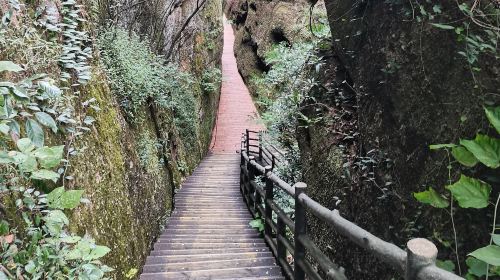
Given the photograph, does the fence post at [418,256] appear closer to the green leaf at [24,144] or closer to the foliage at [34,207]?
the foliage at [34,207]

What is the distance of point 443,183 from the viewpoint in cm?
235

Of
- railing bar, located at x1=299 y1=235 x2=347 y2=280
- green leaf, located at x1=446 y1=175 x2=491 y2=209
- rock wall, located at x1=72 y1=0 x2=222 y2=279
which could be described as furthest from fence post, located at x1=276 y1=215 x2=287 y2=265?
green leaf, located at x1=446 y1=175 x2=491 y2=209

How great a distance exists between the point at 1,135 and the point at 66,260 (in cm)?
73

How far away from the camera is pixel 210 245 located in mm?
4773

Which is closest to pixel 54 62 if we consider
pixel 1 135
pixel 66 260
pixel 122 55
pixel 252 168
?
pixel 1 135

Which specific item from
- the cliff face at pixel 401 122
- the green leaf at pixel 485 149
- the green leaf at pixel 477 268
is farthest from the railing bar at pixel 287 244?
the green leaf at pixel 485 149

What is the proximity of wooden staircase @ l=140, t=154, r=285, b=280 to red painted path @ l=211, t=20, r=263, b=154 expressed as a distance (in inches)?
378

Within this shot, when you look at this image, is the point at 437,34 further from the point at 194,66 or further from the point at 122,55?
the point at 194,66

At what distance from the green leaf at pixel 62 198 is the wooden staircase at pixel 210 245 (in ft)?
6.67

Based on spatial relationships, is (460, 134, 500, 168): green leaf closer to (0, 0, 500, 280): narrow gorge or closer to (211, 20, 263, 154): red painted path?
(0, 0, 500, 280): narrow gorge

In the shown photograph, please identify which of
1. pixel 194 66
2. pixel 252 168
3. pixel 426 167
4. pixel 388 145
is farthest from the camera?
pixel 194 66

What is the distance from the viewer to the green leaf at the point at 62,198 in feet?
6.14

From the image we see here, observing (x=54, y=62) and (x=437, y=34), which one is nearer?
(x=437, y=34)

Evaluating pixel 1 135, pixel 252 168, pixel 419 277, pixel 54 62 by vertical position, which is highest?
pixel 54 62
